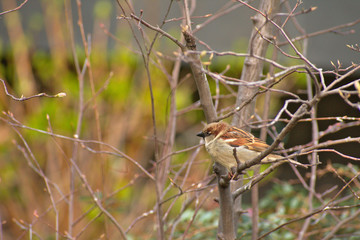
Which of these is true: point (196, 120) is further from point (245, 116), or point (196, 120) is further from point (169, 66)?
point (245, 116)

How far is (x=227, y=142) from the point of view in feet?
9.14

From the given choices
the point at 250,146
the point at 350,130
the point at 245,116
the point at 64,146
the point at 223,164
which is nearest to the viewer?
the point at 223,164

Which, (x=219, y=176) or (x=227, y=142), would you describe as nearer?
(x=219, y=176)

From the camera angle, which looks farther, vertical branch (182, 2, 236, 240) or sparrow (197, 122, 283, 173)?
sparrow (197, 122, 283, 173)

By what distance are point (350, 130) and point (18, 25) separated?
14.1 feet

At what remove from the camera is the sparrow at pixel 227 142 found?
261 cm

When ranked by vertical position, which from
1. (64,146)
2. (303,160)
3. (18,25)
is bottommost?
(303,160)

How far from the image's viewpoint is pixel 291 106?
635cm

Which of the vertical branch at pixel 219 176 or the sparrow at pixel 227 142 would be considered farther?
the sparrow at pixel 227 142

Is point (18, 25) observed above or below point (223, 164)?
above

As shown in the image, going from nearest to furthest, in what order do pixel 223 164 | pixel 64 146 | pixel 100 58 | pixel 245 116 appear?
pixel 223 164 < pixel 245 116 < pixel 64 146 < pixel 100 58

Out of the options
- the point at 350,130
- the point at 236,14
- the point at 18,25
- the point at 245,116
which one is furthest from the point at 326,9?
the point at 18,25

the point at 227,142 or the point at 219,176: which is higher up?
the point at 227,142

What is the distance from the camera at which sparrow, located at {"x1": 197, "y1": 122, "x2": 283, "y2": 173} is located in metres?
2.61
